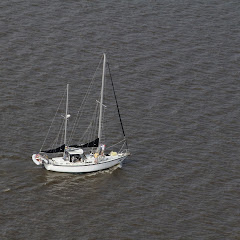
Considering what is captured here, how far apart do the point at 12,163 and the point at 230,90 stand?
3999 cm

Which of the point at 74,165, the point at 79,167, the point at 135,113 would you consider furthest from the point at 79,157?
the point at 135,113

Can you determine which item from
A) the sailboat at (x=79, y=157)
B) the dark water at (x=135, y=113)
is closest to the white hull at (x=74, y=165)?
the sailboat at (x=79, y=157)

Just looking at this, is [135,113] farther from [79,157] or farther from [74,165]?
[74,165]

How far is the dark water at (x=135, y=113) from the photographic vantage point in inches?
4107

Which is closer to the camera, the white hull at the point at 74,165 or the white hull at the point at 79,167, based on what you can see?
the white hull at the point at 74,165

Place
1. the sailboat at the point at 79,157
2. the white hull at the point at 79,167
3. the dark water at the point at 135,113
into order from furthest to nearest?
the sailboat at the point at 79,157 < the white hull at the point at 79,167 < the dark water at the point at 135,113

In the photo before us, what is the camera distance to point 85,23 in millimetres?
149625

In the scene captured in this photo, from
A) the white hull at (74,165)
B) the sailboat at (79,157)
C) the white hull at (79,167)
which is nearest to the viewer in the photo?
the white hull at (74,165)

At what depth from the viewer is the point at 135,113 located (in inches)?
4995

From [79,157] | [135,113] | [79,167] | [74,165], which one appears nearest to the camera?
[74,165]

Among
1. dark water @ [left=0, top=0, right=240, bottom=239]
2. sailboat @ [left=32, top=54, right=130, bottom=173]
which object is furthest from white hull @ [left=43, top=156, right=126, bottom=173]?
dark water @ [left=0, top=0, right=240, bottom=239]

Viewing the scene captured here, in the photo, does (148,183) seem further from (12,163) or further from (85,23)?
(85,23)

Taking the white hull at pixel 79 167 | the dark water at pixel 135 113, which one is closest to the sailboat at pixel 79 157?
the white hull at pixel 79 167

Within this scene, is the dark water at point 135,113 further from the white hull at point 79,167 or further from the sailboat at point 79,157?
the sailboat at point 79,157
